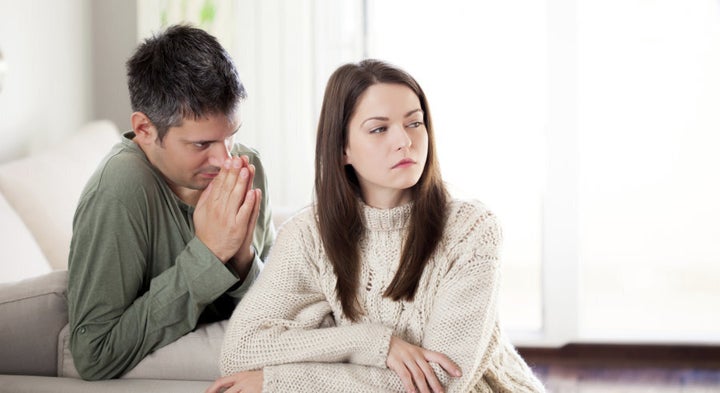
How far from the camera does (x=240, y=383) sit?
5.74ft

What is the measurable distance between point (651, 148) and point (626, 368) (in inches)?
77.3

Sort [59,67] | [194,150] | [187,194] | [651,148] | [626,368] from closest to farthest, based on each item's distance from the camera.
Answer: [194,150] < [187,194] < [59,67] < [626,368] < [651,148]

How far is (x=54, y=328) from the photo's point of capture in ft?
6.02

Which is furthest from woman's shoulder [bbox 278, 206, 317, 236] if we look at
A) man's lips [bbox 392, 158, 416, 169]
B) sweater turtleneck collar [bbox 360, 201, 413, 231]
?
man's lips [bbox 392, 158, 416, 169]

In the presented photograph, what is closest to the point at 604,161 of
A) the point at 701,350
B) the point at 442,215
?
the point at 701,350

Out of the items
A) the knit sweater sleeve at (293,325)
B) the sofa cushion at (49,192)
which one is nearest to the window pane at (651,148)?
Answer: the sofa cushion at (49,192)

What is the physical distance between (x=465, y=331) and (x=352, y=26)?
2.17 m

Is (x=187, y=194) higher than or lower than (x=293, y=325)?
higher

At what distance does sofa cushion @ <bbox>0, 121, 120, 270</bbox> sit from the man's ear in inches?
22.1

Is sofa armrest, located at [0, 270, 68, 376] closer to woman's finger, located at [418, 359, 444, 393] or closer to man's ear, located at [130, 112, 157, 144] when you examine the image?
man's ear, located at [130, 112, 157, 144]

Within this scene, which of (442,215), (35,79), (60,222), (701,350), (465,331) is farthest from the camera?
(701,350)

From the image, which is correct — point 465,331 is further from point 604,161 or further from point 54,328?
point 604,161


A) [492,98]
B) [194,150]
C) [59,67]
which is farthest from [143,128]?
[492,98]

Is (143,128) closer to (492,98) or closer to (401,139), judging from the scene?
(401,139)
